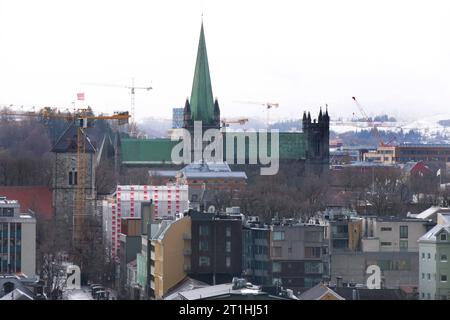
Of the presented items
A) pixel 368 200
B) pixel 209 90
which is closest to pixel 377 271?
Result: pixel 368 200

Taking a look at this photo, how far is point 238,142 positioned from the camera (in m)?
96.8

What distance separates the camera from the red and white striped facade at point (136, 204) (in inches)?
1802

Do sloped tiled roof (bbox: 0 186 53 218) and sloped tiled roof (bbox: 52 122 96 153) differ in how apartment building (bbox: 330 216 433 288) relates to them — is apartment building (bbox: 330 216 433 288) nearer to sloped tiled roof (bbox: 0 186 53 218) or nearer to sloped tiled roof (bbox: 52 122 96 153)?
sloped tiled roof (bbox: 0 186 53 218)

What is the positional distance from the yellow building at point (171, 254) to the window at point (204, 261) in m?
0.19

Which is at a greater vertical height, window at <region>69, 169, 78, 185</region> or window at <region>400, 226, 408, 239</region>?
window at <region>69, 169, 78, 185</region>

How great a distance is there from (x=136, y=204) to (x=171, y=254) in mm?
20055

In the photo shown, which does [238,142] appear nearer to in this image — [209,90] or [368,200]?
[209,90]

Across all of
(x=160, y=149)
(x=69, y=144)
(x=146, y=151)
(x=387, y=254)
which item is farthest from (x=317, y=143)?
(x=387, y=254)

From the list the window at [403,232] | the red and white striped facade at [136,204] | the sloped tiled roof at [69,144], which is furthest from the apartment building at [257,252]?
the sloped tiled roof at [69,144]

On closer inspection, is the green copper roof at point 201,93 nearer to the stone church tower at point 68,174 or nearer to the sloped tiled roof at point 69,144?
the sloped tiled roof at point 69,144

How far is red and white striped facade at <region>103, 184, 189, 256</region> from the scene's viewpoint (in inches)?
1802

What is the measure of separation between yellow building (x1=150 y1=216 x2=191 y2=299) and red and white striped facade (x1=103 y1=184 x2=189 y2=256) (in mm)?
14518

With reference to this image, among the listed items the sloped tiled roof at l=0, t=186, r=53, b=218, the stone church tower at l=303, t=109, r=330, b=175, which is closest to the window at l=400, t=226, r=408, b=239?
the sloped tiled roof at l=0, t=186, r=53, b=218
